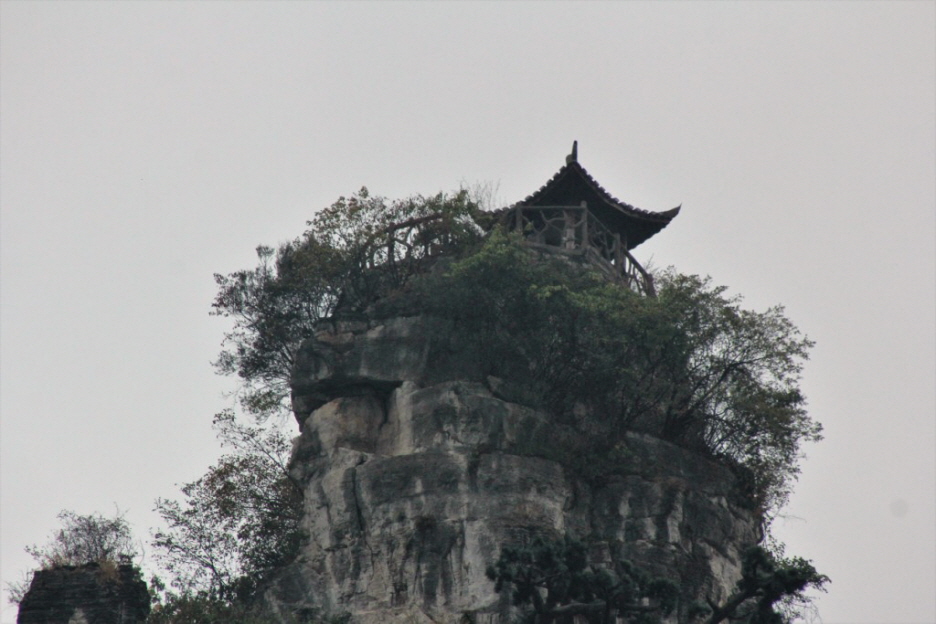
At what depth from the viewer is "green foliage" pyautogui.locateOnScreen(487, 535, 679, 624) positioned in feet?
97.6

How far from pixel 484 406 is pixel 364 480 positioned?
3401 millimetres

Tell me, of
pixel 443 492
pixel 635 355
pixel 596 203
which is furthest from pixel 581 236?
pixel 443 492

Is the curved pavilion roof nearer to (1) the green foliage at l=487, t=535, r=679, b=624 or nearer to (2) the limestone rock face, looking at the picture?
(2) the limestone rock face

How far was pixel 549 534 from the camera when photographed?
3406 cm

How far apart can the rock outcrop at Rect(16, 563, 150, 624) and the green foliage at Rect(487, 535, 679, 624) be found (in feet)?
26.2

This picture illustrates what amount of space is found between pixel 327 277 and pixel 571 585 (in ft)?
44.2

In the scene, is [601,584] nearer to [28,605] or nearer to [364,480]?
[364,480]

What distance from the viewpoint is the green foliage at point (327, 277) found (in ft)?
133

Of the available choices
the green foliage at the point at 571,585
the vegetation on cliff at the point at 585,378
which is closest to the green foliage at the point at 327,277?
the vegetation on cliff at the point at 585,378

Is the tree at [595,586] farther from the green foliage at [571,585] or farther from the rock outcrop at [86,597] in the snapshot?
the rock outcrop at [86,597]

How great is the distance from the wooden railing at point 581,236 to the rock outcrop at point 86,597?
1694 cm

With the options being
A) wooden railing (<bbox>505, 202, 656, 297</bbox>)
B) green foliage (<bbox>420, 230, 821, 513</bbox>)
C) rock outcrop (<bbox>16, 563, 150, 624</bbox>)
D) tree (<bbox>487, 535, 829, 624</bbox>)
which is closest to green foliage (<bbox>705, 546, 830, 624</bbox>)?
tree (<bbox>487, 535, 829, 624</bbox>)

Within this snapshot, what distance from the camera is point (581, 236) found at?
45.4 metres

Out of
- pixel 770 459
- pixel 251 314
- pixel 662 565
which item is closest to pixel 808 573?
pixel 662 565
